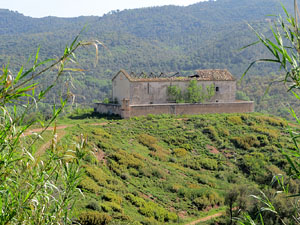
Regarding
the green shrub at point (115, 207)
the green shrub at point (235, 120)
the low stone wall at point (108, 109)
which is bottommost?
the green shrub at point (115, 207)

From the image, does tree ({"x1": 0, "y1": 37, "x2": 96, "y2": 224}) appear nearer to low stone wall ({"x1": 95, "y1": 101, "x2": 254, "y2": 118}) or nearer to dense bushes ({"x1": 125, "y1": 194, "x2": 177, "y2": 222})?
dense bushes ({"x1": 125, "y1": 194, "x2": 177, "y2": 222})

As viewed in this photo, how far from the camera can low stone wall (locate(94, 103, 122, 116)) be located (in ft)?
110

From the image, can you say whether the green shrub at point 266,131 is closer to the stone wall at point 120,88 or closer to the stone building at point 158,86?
the stone building at point 158,86

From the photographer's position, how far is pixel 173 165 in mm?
26109

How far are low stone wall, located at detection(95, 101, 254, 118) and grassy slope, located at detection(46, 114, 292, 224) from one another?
85 cm

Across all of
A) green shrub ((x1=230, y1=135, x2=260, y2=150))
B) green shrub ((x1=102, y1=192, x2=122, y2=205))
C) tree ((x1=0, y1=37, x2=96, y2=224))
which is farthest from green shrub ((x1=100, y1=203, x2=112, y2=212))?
green shrub ((x1=230, y1=135, x2=260, y2=150))

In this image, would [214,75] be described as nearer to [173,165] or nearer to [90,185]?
[173,165]

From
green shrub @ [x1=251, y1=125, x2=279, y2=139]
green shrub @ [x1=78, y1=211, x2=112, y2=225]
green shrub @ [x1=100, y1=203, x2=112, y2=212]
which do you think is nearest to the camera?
green shrub @ [x1=78, y1=211, x2=112, y2=225]

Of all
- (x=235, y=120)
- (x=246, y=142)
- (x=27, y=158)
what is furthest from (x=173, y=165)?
(x=27, y=158)

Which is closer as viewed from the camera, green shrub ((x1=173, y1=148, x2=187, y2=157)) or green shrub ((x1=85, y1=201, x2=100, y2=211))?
green shrub ((x1=85, y1=201, x2=100, y2=211))

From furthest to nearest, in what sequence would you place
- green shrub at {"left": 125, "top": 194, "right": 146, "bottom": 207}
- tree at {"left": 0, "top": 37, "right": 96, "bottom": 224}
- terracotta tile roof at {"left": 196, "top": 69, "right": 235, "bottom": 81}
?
terracotta tile roof at {"left": 196, "top": 69, "right": 235, "bottom": 81}
green shrub at {"left": 125, "top": 194, "right": 146, "bottom": 207}
tree at {"left": 0, "top": 37, "right": 96, "bottom": 224}

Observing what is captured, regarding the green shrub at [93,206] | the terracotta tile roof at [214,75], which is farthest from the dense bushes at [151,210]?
the terracotta tile roof at [214,75]

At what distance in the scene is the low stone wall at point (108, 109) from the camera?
33.4 meters

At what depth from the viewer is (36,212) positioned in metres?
4.70
